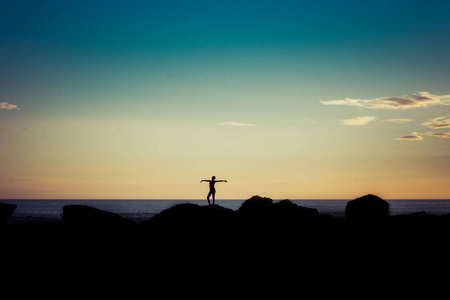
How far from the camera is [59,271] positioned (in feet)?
52.6

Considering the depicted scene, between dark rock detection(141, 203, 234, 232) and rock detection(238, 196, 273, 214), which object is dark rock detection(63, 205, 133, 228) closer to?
dark rock detection(141, 203, 234, 232)

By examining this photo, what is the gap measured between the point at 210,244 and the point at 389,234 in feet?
33.8

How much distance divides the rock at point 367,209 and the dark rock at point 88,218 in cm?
2159

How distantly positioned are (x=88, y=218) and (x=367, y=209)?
24100 millimetres

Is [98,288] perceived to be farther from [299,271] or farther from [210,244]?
[299,271]

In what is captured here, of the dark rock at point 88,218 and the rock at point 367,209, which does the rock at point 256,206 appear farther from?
the rock at point 367,209

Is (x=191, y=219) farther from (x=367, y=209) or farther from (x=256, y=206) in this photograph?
(x=367, y=209)

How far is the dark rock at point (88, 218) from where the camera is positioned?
18.4 meters

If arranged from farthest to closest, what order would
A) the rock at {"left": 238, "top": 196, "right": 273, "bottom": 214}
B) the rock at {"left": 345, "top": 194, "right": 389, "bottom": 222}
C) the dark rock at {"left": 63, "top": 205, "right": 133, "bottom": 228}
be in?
the rock at {"left": 345, "top": 194, "right": 389, "bottom": 222} → the rock at {"left": 238, "top": 196, "right": 273, "bottom": 214} → the dark rock at {"left": 63, "top": 205, "right": 133, "bottom": 228}

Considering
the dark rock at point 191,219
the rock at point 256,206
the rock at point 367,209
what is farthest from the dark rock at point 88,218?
the rock at point 367,209

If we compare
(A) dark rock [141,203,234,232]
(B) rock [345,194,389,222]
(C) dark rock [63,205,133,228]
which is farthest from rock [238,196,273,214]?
(B) rock [345,194,389,222]

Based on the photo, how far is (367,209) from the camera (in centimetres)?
3259

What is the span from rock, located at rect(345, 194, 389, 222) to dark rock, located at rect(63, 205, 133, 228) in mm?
21594

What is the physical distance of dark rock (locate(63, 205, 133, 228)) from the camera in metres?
18.4
